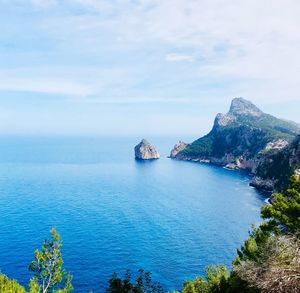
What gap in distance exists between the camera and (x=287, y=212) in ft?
110

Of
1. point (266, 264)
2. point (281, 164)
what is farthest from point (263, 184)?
point (266, 264)

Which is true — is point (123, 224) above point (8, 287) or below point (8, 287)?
below

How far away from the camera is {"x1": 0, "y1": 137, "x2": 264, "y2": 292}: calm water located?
77.8 metres

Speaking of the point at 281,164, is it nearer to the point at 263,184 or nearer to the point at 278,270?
the point at 263,184

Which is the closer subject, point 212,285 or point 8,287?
point 8,287

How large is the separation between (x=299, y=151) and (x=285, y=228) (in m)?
135

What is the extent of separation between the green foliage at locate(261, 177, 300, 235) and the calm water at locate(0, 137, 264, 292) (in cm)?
4186

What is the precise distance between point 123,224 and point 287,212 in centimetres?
7849

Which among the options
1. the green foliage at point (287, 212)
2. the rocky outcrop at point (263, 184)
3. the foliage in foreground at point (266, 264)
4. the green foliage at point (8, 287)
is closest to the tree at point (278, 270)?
the foliage in foreground at point (266, 264)

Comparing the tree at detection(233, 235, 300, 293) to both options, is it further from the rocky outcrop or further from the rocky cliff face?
the rocky outcrop

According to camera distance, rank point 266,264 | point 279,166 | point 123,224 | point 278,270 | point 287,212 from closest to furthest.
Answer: point 278,270 → point 266,264 → point 287,212 → point 123,224 → point 279,166

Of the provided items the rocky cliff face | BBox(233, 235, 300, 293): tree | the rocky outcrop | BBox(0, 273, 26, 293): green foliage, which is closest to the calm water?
the rocky outcrop

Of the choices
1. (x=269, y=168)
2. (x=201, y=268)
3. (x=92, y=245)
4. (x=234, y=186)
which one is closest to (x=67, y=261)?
(x=92, y=245)

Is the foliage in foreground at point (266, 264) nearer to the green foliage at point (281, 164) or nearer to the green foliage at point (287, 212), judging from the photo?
the green foliage at point (287, 212)
